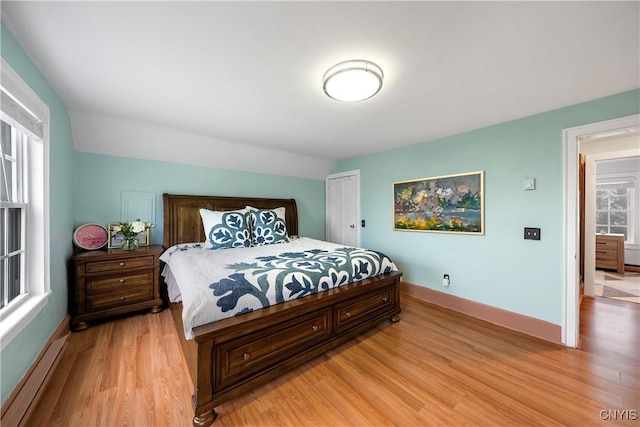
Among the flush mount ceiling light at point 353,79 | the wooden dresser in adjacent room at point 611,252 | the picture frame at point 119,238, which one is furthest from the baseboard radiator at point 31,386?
the wooden dresser in adjacent room at point 611,252

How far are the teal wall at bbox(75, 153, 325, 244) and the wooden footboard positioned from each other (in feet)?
5.69

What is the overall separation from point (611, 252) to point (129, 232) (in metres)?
8.11

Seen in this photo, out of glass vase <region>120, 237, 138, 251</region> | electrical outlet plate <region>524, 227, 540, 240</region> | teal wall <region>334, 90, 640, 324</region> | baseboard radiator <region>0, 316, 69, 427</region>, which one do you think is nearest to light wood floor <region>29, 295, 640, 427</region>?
baseboard radiator <region>0, 316, 69, 427</region>

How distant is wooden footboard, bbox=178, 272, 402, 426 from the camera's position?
1.32m

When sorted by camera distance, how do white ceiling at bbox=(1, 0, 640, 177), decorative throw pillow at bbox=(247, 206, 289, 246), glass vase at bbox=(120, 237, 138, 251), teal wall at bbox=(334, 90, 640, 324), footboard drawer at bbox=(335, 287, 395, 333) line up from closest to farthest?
white ceiling at bbox=(1, 0, 640, 177), footboard drawer at bbox=(335, 287, 395, 333), teal wall at bbox=(334, 90, 640, 324), glass vase at bbox=(120, 237, 138, 251), decorative throw pillow at bbox=(247, 206, 289, 246)

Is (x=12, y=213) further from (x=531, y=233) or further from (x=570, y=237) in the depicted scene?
(x=570, y=237)

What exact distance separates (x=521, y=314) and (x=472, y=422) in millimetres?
1544

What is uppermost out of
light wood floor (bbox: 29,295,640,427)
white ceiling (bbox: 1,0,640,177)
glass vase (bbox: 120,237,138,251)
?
white ceiling (bbox: 1,0,640,177)

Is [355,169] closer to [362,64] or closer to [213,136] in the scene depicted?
[213,136]

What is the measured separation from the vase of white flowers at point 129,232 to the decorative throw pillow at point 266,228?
125 centimetres

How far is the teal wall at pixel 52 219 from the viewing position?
1.26 meters

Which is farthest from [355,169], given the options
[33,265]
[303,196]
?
[33,265]

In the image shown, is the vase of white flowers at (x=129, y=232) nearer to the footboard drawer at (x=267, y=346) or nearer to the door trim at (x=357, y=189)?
the footboard drawer at (x=267, y=346)

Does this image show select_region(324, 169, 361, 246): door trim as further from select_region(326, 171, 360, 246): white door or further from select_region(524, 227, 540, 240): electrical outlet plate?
select_region(524, 227, 540, 240): electrical outlet plate
